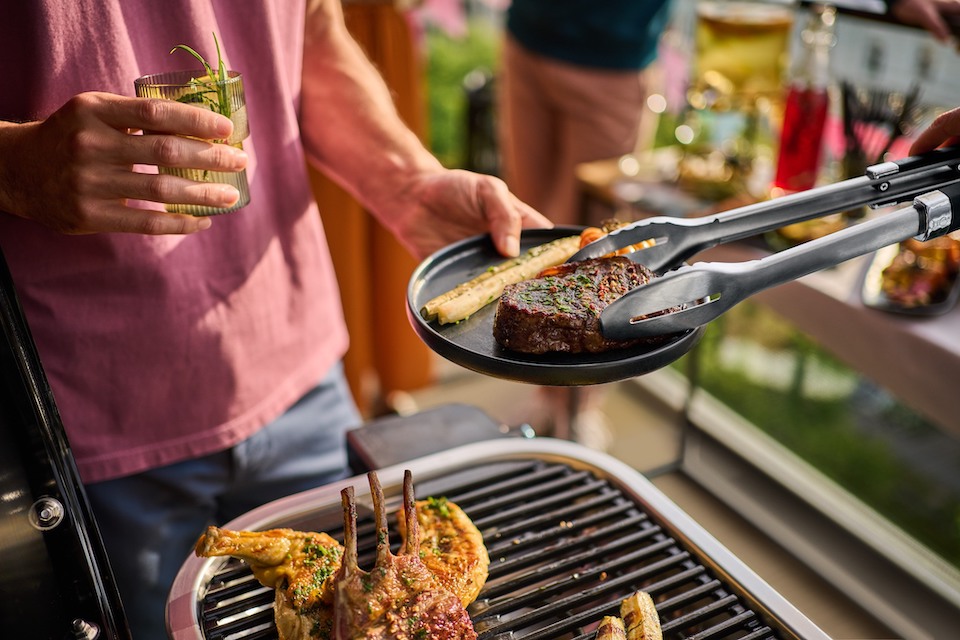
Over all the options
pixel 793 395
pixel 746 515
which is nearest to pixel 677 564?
pixel 746 515

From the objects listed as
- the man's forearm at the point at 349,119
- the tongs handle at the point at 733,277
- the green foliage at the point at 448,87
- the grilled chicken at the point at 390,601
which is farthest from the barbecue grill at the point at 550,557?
the green foliage at the point at 448,87

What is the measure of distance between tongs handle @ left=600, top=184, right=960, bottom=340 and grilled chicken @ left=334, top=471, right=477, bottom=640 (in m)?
0.44

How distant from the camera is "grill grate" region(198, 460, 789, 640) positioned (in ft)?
3.93

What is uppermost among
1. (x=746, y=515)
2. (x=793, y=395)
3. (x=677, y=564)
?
(x=677, y=564)

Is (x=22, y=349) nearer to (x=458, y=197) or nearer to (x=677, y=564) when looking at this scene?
(x=458, y=197)

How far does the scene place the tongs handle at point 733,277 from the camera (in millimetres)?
962

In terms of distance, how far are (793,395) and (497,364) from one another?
2986 mm

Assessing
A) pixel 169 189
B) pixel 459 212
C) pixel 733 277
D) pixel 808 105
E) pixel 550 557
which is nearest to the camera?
pixel 733 277

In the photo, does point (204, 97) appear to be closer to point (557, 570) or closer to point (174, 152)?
point (174, 152)

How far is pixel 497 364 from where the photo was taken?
3.44 ft

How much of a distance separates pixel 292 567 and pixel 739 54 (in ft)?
7.44

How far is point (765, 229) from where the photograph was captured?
1.11 meters

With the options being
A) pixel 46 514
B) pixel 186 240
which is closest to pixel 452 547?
pixel 46 514

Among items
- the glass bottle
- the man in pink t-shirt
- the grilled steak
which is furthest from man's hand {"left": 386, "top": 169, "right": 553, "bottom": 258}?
the glass bottle
